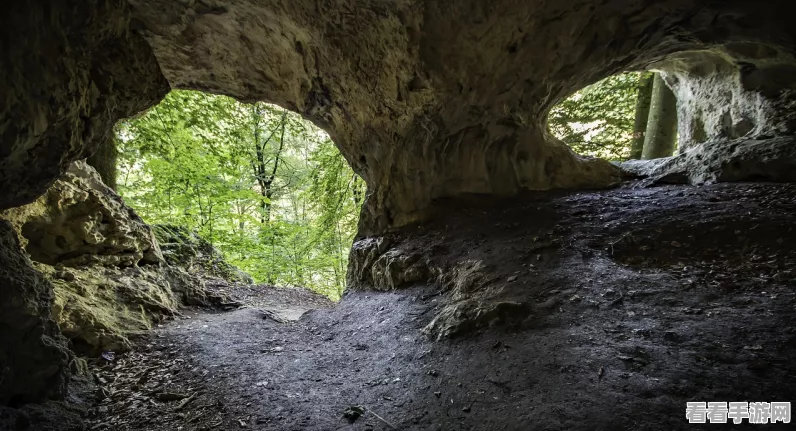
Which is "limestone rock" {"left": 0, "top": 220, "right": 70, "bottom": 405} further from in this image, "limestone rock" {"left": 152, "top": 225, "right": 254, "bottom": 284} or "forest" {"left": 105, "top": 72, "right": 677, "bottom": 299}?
"forest" {"left": 105, "top": 72, "right": 677, "bottom": 299}

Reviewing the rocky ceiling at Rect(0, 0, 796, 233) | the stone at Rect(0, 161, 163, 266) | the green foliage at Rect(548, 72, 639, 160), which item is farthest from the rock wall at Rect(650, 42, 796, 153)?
the stone at Rect(0, 161, 163, 266)

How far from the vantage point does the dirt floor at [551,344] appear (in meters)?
2.11

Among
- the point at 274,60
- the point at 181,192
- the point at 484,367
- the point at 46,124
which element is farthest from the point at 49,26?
the point at 181,192

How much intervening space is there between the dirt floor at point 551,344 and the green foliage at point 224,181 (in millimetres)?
4651

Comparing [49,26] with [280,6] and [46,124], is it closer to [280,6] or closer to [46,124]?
[46,124]

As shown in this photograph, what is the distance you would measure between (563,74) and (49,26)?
5.84m

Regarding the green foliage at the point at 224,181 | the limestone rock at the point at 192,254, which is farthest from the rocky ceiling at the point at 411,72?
the limestone rock at the point at 192,254

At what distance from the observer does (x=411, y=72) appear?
16.9ft

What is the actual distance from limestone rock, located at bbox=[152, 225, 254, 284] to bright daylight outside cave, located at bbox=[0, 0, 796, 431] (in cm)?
6

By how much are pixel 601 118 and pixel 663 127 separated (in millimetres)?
2028

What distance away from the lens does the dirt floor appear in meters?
2.11

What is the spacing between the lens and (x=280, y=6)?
182 inches

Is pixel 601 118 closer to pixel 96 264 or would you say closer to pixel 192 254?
pixel 192 254

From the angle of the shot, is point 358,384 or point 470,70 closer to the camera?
point 358,384
